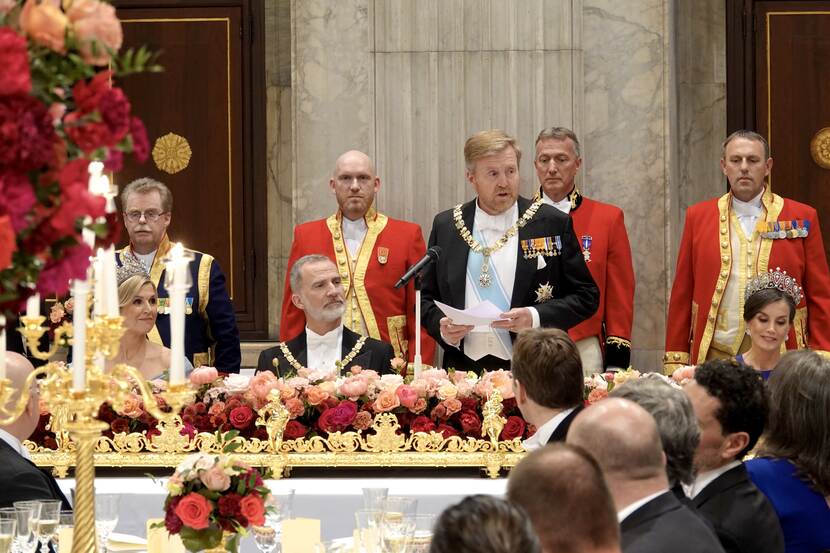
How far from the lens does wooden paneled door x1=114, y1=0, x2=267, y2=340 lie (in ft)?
27.2

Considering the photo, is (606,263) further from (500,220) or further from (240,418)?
(240,418)

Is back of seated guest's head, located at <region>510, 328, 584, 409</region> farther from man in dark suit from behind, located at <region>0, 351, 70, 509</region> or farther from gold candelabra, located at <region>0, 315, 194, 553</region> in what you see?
gold candelabra, located at <region>0, 315, 194, 553</region>

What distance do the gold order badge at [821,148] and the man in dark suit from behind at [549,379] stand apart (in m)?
4.81

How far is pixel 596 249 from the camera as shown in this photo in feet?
21.0

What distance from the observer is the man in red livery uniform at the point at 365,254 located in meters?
6.19

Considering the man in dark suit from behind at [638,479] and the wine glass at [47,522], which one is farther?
the wine glass at [47,522]

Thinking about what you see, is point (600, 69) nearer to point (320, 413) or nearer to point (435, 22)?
point (435, 22)

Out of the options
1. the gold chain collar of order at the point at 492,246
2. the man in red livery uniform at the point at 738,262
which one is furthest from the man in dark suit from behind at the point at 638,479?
the man in red livery uniform at the point at 738,262

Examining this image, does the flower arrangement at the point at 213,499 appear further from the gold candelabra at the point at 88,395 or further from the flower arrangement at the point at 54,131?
the flower arrangement at the point at 54,131

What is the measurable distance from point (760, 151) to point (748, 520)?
3355 millimetres

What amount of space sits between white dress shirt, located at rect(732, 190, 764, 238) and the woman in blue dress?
3.04m

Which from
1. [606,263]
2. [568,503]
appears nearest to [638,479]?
[568,503]

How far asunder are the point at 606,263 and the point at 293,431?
96.6 inches

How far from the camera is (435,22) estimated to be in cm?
708
